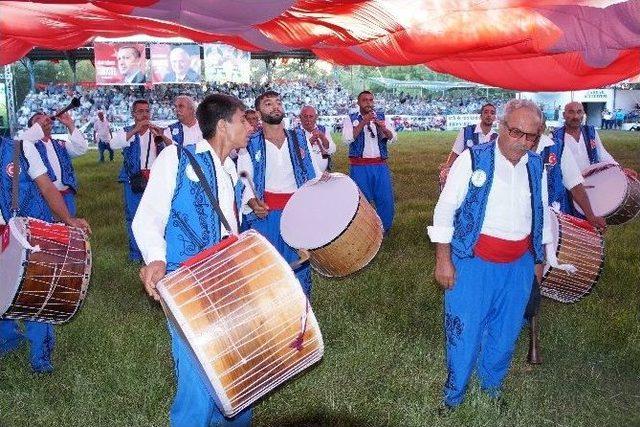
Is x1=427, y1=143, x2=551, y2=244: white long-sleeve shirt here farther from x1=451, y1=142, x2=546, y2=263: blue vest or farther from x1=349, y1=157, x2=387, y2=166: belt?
x1=349, y1=157, x2=387, y2=166: belt

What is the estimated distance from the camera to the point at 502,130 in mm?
3373

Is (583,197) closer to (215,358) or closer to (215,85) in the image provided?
(215,358)

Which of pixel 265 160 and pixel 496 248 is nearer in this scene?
pixel 496 248

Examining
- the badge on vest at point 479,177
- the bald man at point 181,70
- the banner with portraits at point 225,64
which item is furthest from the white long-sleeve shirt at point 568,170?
the bald man at point 181,70

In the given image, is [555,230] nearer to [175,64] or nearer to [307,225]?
[307,225]

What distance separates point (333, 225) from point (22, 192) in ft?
6.63

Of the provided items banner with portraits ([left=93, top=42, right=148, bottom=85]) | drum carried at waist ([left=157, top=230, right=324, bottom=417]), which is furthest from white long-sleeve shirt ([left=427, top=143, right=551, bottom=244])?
banner with portraits ([left=93, top=42, right=148, bottom=85])

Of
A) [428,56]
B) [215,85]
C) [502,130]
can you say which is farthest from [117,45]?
[502,130]

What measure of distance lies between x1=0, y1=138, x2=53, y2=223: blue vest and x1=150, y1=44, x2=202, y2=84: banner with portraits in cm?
2351

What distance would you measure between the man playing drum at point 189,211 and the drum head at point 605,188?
3.73 m

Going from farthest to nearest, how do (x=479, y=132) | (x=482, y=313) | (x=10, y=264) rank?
(x=479, y=132)
(x=10, y=264)
(x=482, y=313)

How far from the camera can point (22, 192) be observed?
4406 millimetres

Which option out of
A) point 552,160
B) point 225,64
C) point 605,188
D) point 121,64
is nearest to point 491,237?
point 552,160

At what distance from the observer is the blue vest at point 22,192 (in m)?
3.93
